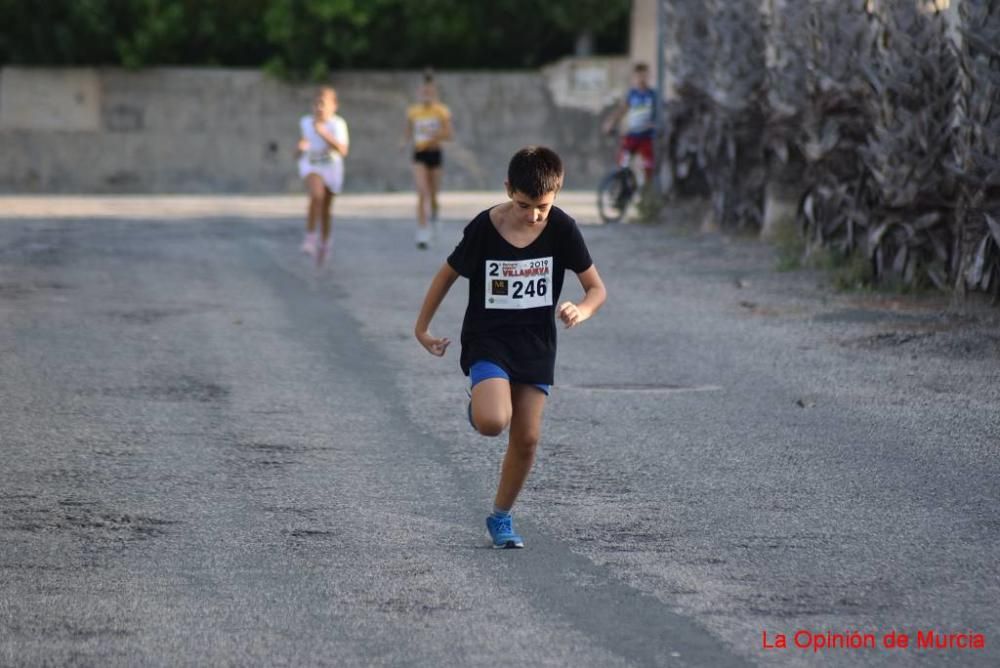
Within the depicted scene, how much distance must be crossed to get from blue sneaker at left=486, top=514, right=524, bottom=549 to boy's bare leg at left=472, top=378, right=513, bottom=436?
39 centimetres

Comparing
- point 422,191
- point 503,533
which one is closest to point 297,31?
point 422,191

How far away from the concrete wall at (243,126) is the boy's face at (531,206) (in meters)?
33.4

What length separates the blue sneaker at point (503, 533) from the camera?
654cm

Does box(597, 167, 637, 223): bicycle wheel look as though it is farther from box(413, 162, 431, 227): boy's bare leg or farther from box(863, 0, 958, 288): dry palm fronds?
box(863, 0, 958, 288): dry palm fronds

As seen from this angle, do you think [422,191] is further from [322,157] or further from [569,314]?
[569,314]

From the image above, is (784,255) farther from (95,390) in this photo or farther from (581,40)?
(581,40)

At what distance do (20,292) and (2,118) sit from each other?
2394 centimetres

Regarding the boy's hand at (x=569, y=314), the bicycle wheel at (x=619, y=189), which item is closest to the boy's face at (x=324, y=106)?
the bicycle wheel at (x=619, y=189)

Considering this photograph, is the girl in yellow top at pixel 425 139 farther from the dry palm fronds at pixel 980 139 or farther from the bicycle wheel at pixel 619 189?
the dry palm fronds at pixel 980 139

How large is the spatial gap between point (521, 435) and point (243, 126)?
110 ft

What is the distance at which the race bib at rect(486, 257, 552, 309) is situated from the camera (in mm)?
6469

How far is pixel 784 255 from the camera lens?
18828 mm

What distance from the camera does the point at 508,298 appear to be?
6.47 m

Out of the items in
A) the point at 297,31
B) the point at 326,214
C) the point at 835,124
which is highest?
the point at 835,124
